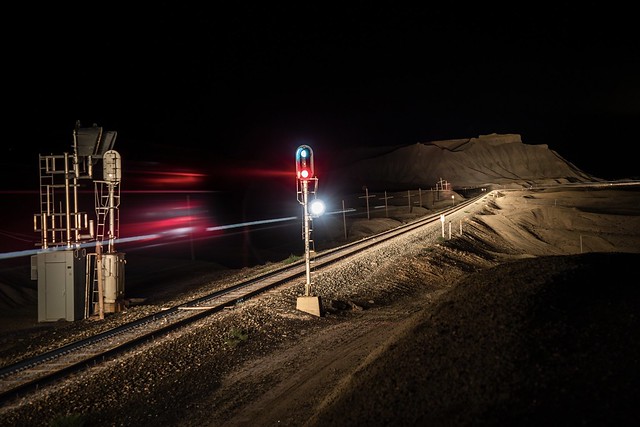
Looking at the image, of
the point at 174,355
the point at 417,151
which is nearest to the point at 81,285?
the point at 174,355

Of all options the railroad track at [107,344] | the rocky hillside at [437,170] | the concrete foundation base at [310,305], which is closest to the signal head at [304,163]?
the concrete foundation base at [310,305]

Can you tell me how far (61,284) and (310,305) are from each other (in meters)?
6.60

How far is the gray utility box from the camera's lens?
1391 centimetres

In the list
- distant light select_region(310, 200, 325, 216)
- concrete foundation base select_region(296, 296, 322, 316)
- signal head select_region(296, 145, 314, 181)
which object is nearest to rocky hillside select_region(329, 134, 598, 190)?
distant light select_region(310, 200, 325, 216)

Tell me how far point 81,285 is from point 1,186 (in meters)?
55.9

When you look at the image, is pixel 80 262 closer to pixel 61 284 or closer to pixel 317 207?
pixel 61 284

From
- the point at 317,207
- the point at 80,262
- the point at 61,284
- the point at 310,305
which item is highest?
the point at 317,207

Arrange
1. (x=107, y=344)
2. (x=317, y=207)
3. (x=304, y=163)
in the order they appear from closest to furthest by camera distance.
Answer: (x=107, y=344) → (x=304, y=163) → (x=317, y=207)

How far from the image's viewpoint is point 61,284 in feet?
46.3

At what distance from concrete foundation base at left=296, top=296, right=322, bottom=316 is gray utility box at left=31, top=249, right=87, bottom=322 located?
589 cm

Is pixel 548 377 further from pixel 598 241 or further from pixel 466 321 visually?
pixel 598 241

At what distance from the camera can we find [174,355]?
10.0 metres

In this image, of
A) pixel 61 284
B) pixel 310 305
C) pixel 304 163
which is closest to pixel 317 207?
pixel 304 163

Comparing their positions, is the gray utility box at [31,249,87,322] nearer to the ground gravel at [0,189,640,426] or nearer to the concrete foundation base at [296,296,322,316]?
the ground gravel at [0,189,640,426]
